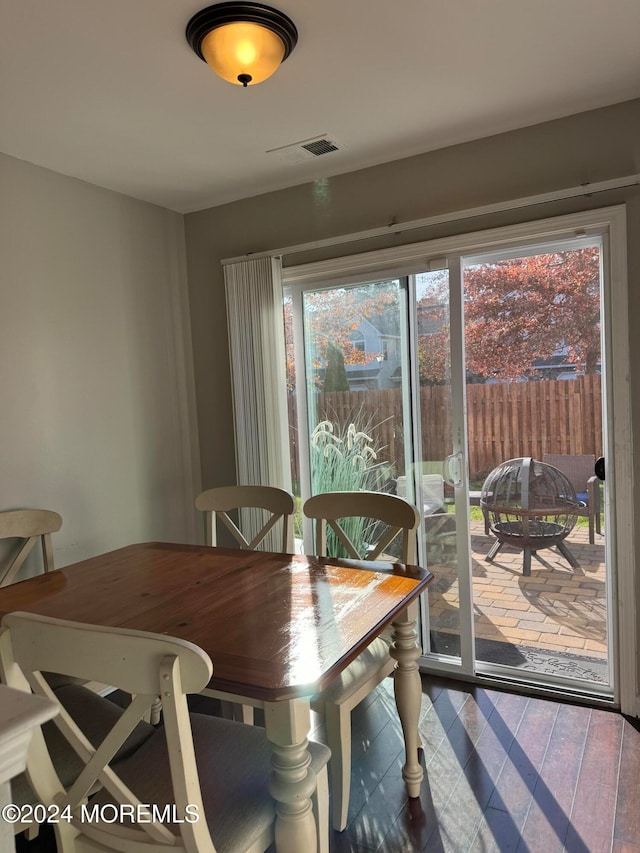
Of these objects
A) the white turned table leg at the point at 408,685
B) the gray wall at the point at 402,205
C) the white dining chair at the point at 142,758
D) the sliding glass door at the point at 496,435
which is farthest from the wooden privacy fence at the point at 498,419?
the white dining chair at the point at 142,758

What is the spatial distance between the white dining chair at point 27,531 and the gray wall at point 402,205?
1.14 meters

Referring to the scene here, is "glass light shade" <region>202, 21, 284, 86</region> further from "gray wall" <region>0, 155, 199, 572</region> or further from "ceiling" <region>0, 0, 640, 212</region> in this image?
"gray wall" <region>0, 155, 199, 572</region>

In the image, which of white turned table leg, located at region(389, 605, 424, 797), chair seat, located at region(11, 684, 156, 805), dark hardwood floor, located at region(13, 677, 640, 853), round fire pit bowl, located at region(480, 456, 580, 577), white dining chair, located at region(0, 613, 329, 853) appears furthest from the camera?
round fire pit bowl, located at region(480, 456, 580, 577)

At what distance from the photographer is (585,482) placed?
2695 millimetres

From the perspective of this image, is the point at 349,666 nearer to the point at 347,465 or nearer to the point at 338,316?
the point at 347,465

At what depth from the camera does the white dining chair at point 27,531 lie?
8.25 ft

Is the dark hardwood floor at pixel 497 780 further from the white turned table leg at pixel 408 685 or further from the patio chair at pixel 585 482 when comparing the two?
the patio chair at pixel 585 482

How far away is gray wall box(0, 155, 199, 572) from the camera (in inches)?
107

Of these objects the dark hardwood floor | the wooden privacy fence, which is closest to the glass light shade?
the wooden privacy fence

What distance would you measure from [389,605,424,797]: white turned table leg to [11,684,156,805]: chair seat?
804 mm

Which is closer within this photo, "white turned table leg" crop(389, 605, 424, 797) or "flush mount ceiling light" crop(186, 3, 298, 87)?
"flush mount ceiling light" crop(186, 3, 298, 87)

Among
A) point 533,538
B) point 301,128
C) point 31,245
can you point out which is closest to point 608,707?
point 533,538

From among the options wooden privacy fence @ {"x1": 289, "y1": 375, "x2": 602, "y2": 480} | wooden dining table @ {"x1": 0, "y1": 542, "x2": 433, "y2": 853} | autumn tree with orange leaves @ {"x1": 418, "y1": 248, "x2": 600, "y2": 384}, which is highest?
autumn tree with orange leaves @ {"x1": 418, "y1": 248, "x2": 600, "y2": 384}

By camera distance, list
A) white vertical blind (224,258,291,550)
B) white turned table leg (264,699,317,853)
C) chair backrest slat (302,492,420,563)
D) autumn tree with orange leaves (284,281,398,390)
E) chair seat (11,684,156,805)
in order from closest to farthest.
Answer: white turned table leg (264,699,317,853) → chair seat (11,684,156,805) → chair backrest slat (302,492,420,563) → autumn tree with orange leaves (284,281,398,390) → white vertical blind (224,258,291,550)
